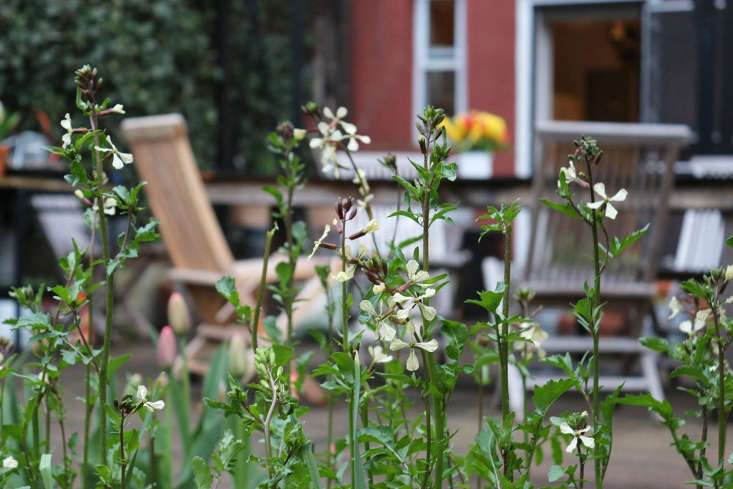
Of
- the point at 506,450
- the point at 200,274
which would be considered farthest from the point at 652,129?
the point at 506,450

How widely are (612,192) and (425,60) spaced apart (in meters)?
5.49

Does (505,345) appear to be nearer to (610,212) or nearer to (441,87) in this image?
(610,212)

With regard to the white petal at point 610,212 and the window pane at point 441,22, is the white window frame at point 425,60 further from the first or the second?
the white petal at point 610,212

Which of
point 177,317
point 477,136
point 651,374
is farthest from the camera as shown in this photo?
point 477,136

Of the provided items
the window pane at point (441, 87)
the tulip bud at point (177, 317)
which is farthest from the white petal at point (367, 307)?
the window pane at point (441, 87)

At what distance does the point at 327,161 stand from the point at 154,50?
19.7 ft

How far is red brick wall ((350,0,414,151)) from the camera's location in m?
8.82

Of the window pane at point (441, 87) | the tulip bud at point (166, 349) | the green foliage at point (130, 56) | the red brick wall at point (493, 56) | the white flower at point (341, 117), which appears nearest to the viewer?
the white flower at point (341, 117)

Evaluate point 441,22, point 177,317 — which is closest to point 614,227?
point 177,317

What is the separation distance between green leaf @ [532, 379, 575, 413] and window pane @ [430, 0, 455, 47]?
27.6 feet

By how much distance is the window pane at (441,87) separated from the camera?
29.4ft

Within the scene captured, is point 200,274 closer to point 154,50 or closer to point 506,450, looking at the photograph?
point 506,450

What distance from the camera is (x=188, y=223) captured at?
3.76m

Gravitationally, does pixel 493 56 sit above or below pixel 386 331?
above
